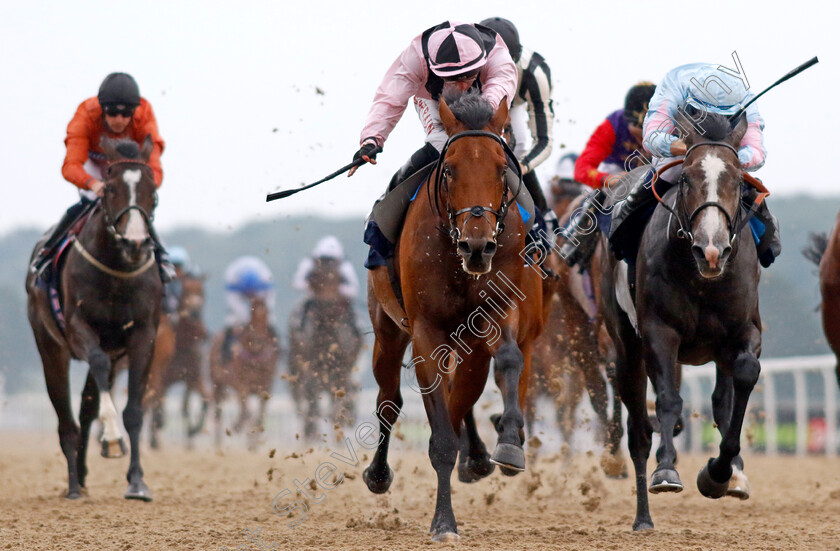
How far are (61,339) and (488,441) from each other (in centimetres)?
474

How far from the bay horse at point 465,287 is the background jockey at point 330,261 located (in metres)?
9.92

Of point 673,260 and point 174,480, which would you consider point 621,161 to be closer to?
point 673,260

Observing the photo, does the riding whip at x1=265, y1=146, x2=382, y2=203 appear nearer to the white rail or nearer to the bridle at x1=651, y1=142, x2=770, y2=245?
the bridle at x1=651, y1=142, x2=770, y2=245

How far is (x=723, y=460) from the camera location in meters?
5.53

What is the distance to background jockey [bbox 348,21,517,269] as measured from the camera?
20.2ft

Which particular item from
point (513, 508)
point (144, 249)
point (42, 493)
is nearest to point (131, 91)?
point (144, 249)

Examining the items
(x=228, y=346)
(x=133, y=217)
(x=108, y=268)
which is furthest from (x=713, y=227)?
(x=228, y=346)

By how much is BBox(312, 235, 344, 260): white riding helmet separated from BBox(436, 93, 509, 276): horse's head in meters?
11.0

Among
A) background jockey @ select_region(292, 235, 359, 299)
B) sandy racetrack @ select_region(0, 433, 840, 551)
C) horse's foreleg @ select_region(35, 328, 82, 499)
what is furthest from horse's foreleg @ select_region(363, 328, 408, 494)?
background jockey @ select_region(292, 235, 359, 299)

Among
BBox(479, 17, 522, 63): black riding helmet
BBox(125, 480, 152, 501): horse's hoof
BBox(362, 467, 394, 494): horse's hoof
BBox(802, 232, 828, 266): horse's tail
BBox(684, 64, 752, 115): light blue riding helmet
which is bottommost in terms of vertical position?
BBox(125, 480, 152, 501): horse's hoof

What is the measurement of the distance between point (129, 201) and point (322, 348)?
682 cm

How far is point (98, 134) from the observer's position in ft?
27.7

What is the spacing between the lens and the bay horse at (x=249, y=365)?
16.5m

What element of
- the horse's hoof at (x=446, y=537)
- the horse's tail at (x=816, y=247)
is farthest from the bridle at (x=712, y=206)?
the horse's tail at (x=816, y=247)
